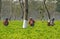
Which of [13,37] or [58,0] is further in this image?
[58,0]

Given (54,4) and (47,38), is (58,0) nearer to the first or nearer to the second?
(54,4)

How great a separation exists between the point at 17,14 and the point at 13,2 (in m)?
2.89

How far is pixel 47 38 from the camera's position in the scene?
1311 centimetres

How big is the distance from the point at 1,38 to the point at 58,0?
32.6 metres

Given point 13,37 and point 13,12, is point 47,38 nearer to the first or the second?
point 13,37

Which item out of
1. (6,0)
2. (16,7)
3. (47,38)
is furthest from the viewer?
(6,0)

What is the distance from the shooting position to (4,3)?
156 feet

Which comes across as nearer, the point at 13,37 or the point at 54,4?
the point at 13,37

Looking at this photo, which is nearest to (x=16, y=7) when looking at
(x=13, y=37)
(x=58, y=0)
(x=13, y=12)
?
(x=13, y=12)

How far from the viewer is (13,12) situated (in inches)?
1718

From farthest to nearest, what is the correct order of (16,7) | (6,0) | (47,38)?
(6,0)
(16,7)
(47,38)

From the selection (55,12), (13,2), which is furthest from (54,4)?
(13,2)

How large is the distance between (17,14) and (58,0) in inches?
297

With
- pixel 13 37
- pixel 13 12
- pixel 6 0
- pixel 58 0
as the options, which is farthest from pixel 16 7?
pixel 13 37
